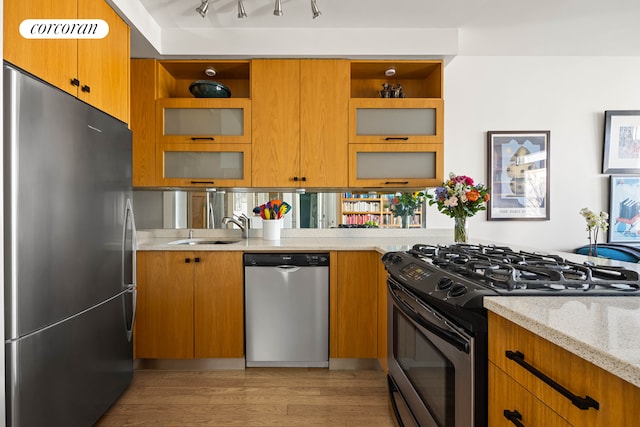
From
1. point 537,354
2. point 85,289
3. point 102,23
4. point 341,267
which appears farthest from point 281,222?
point 537,354

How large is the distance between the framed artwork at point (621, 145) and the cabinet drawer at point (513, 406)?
10.2 ft

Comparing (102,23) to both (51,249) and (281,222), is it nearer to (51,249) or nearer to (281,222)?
(51,249)

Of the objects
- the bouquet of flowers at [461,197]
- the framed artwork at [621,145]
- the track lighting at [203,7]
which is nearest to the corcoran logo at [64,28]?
the track lighting at [203,7]

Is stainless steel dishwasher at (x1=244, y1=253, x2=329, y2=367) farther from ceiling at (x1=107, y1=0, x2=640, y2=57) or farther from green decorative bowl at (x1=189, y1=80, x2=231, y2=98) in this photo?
ceiling at (x1=107, y1=0, x2=640, y2=57)

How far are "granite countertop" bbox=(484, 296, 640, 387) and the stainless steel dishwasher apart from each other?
1626 mm

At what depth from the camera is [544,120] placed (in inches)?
124

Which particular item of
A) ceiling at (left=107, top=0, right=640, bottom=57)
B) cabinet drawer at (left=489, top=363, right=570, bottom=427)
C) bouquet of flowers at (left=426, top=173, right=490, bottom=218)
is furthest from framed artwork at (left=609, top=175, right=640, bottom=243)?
cabinet drawer at (left=489, top=363, right=570, bottom=427)

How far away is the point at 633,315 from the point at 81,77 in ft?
7.49

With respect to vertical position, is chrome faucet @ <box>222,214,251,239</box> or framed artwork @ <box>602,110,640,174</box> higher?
framed artwork @ <box>602,110,640,174</box>

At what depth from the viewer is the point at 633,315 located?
0.80 meters

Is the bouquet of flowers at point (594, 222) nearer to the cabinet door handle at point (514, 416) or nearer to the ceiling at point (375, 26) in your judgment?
the ceiling at point (375, 26)

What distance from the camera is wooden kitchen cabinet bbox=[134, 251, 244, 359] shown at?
8.13ft

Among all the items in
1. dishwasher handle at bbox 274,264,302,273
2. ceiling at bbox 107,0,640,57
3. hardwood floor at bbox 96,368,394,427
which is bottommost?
hardwood floor at bbox 96,368,394,427

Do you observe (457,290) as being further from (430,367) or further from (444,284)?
(430,367)
